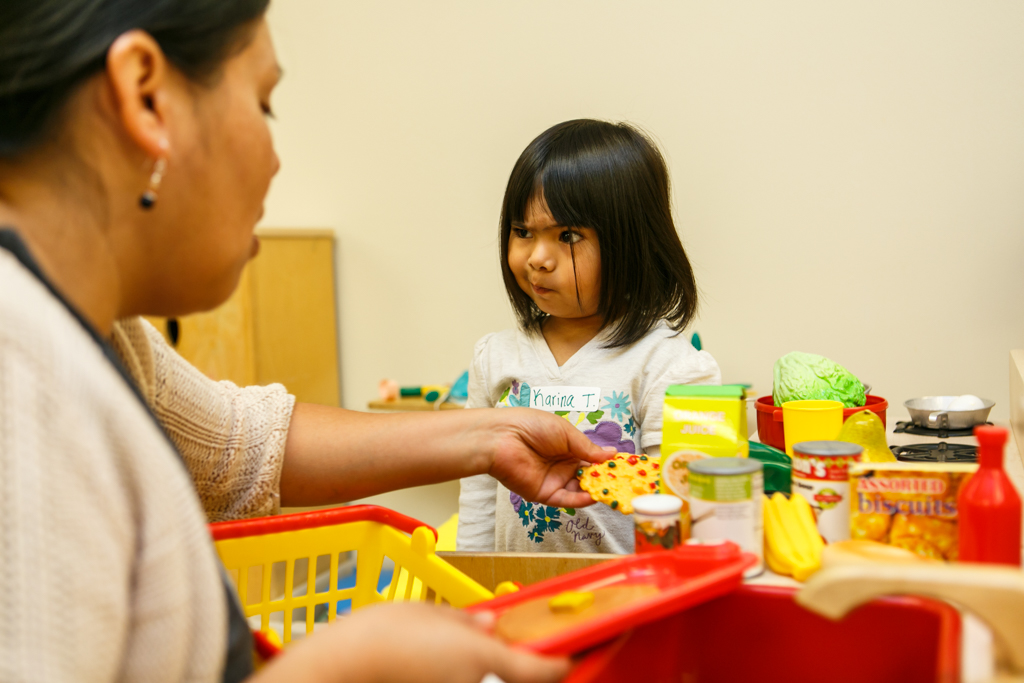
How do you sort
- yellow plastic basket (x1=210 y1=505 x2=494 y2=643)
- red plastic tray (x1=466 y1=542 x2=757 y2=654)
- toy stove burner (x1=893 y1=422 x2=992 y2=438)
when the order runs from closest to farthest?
red plastic tray (x1=466 y1=542 x2=757 y2=654)
yellow plastic basket (x1=210 y1=505 x2=494 y2=643)
toy stove burner (x1=893 y1=422 x2=992 y2=438)

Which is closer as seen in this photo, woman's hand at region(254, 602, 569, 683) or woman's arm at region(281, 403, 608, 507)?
woman's hand at region(254, 602, 569, 683)

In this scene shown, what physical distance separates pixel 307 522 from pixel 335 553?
0.06m

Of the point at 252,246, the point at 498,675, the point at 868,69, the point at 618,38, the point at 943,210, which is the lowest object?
the point at 498,675

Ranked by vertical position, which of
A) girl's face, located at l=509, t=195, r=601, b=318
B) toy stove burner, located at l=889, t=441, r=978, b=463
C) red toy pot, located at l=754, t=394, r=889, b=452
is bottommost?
toy stove burner, located at l=889, t=441, r=978, b=463

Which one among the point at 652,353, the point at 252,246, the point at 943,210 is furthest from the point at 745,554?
the point at 943,210

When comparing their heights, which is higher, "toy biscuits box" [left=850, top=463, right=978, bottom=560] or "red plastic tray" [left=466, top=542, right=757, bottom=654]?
"toy biscuits box" [left=850, top=463, right=978, bottom=560]

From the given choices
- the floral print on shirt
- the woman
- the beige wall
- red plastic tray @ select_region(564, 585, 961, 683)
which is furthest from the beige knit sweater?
the beige wall

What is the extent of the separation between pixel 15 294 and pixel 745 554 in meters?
0.57

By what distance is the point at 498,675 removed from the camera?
1.49 feet

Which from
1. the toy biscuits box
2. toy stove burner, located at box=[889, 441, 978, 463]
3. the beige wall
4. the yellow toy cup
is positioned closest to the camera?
the toy biscuits box

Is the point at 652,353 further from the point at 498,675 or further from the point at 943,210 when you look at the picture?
the point at 943,210

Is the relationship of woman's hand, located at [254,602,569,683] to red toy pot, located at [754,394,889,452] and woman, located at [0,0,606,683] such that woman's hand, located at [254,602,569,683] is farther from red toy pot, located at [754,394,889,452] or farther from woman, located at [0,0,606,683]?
red toy pot, located at [754,394,889,452]

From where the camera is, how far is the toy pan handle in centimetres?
81

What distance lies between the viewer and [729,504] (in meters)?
0.64
